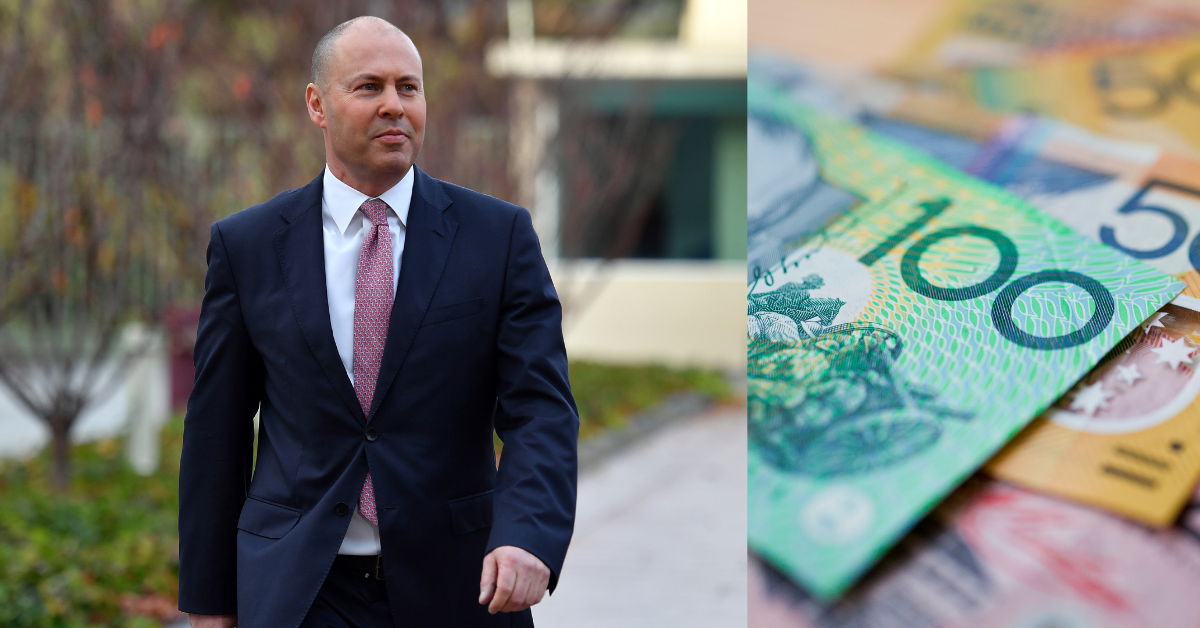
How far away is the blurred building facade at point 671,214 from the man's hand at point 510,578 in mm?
8229

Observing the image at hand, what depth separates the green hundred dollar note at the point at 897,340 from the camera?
1799 mm

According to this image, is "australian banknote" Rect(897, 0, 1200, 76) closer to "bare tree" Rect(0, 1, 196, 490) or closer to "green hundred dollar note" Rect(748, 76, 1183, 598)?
"green hundred dollar note" Rect(748, 76, 1183, 598)

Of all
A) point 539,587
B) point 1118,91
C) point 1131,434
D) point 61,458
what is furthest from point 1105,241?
point 61,458

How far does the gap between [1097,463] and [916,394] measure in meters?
0.28

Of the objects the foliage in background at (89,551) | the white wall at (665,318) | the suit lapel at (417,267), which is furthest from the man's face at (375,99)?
the white wall at (665,318)

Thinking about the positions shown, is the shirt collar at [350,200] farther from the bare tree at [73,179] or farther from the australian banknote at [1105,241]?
the bare tree at [73,179]

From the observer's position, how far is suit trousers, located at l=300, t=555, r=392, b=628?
7.57 ft

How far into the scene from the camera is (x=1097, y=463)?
5.64 ft

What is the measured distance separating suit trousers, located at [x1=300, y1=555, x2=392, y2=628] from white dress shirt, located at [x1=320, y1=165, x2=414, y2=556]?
0.04m

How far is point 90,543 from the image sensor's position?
5.42 metres

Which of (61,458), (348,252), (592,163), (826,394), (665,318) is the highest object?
(348,252)

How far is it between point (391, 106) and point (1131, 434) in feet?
4.74

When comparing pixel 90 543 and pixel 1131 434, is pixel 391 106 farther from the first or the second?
pixel 90 543

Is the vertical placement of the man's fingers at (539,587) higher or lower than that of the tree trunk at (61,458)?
higher
